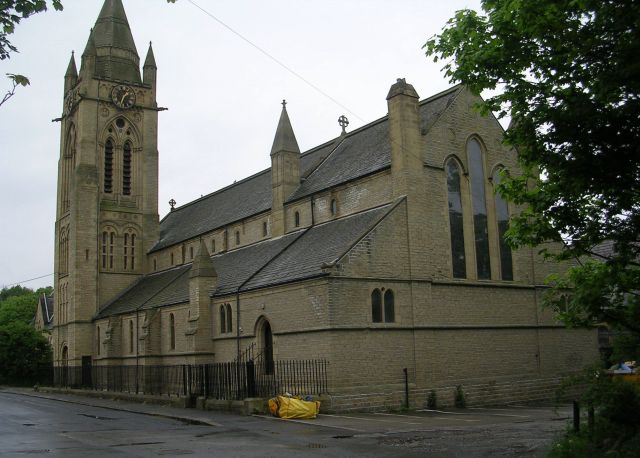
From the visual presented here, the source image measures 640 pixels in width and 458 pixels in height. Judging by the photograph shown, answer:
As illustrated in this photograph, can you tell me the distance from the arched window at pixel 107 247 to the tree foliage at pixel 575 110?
136ft

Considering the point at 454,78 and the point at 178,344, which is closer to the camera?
the point at 454,78

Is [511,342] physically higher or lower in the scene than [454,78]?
lower

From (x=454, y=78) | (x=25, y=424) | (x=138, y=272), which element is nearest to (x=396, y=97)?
(x=454, y=78)

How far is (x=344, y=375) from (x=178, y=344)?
581 inches

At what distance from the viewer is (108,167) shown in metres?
52.2

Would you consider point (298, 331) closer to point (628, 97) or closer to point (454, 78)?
point (454, 78)

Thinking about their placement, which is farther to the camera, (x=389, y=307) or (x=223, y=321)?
(x=223, y=321)

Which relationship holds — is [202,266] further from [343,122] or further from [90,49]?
[90,49]

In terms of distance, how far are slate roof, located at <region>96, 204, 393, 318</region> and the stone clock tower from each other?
544 centimetres

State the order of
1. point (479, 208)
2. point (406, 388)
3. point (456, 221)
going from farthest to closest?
1. point (479, 208)
2. point (456, 221)
3. point (406, 388)

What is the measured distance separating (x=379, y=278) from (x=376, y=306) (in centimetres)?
110

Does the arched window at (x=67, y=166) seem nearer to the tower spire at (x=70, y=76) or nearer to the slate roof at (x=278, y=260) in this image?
the tower spire at (x=70, y=76)

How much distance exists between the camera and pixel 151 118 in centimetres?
5400

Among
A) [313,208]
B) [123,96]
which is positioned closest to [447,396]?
[313,208]
